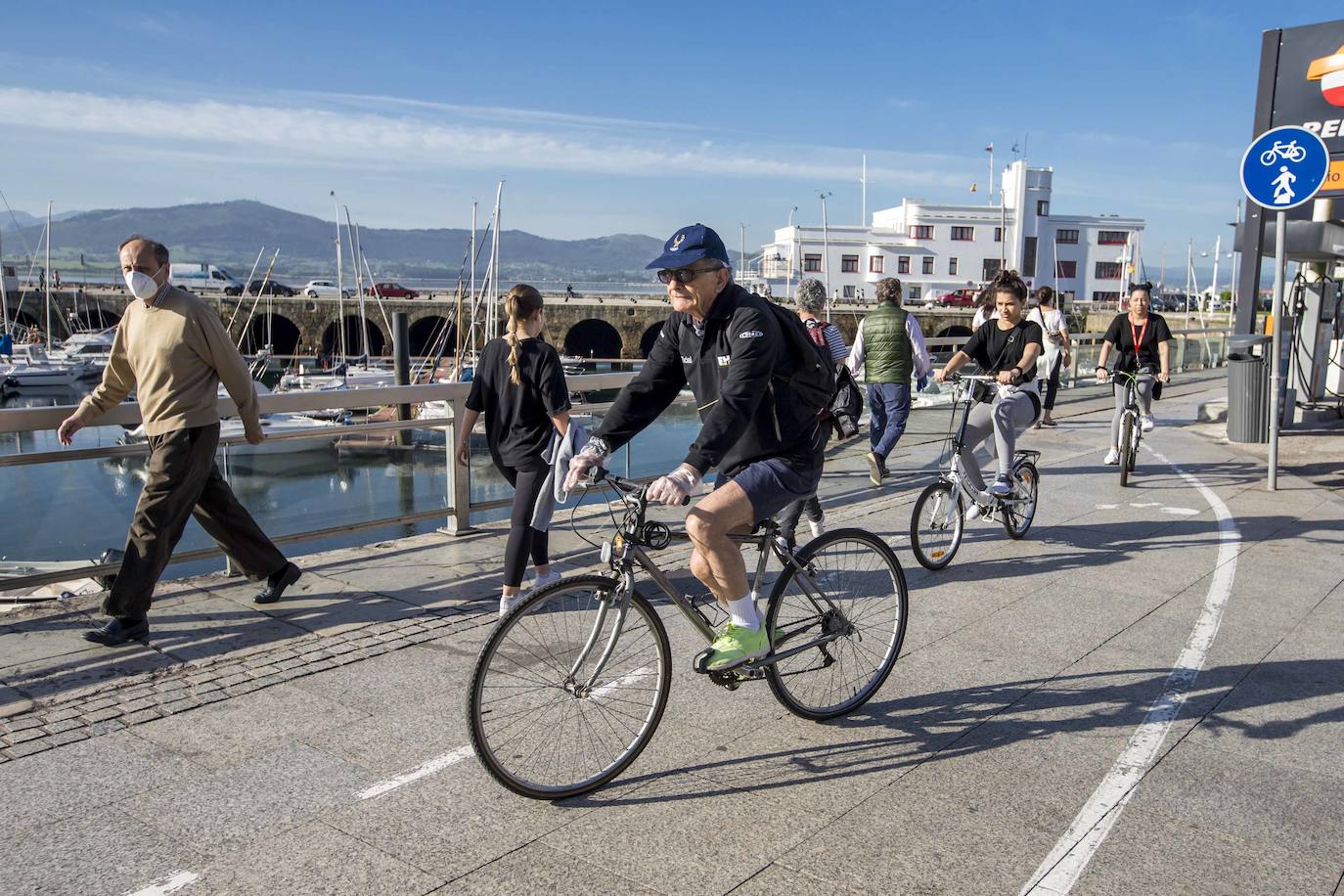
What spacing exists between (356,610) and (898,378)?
6.16 meters

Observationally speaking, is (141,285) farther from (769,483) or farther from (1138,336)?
(1138,336)

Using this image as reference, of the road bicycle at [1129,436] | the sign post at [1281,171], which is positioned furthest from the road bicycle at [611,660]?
the sign post at [1281,171]

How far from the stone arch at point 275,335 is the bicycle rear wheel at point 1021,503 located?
68237 millimetres

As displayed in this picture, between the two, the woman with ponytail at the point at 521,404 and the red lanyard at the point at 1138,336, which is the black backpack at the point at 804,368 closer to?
the woman with ponytail at the point at 521,404

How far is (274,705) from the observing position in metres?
4.56

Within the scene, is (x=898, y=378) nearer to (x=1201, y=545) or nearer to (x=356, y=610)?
(x=1201, y=545)

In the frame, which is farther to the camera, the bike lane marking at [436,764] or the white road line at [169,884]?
the bike lane marking at [436,764]

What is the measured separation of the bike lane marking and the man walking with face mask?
2.07m

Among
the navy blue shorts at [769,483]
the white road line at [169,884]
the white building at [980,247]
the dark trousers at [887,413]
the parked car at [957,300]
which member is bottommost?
the white road line at [169,884]

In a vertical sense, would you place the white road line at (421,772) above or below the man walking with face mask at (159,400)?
below

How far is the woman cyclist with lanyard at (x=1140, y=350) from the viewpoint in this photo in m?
10.5

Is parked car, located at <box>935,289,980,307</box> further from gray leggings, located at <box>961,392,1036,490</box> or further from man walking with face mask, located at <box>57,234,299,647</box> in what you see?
man walking with face mask, located at <box>57,234,299,647</box>

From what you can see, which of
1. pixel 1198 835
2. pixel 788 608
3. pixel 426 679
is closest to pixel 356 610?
pixel 426 679

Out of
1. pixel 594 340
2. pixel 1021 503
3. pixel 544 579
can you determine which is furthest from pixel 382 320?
pixel 544 579
